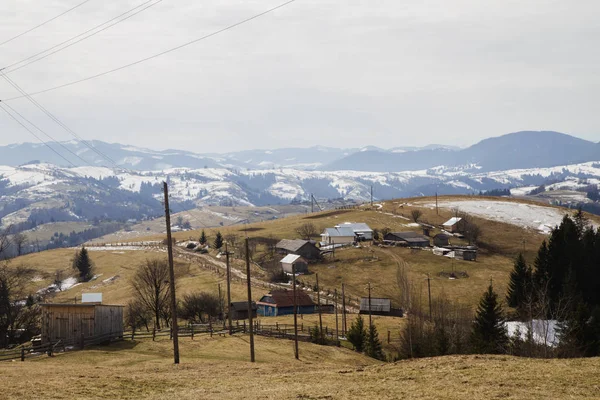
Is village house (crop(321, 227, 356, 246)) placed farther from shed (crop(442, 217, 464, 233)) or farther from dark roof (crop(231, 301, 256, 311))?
dark roof (crop(231, 301, 256, 311))

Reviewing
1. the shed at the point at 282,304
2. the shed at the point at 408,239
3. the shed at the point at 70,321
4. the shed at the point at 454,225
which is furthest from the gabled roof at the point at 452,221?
the shed at the point at 70,321

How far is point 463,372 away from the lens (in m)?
29.4

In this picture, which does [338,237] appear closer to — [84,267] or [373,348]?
[84,267]

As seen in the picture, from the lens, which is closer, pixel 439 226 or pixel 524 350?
pixel 524 350

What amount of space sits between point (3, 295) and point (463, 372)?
61.5 m

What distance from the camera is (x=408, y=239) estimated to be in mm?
148750

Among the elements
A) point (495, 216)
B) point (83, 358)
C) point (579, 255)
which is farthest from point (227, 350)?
point (495, 216)

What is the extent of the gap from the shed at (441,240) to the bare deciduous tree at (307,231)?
3763 cm

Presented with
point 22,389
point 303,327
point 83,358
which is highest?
point 22,389

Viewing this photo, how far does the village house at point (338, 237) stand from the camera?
156m

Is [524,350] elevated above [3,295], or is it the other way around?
[3,295]

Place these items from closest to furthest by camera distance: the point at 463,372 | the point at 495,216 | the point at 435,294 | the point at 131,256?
1. the point at 463,372
2. the point at 435,294
3. the point at 131,256
4. the point at 495,216

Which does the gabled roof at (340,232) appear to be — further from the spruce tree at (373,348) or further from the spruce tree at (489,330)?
the spruce tree at (489,330)

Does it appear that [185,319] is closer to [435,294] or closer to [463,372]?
[435,294]
